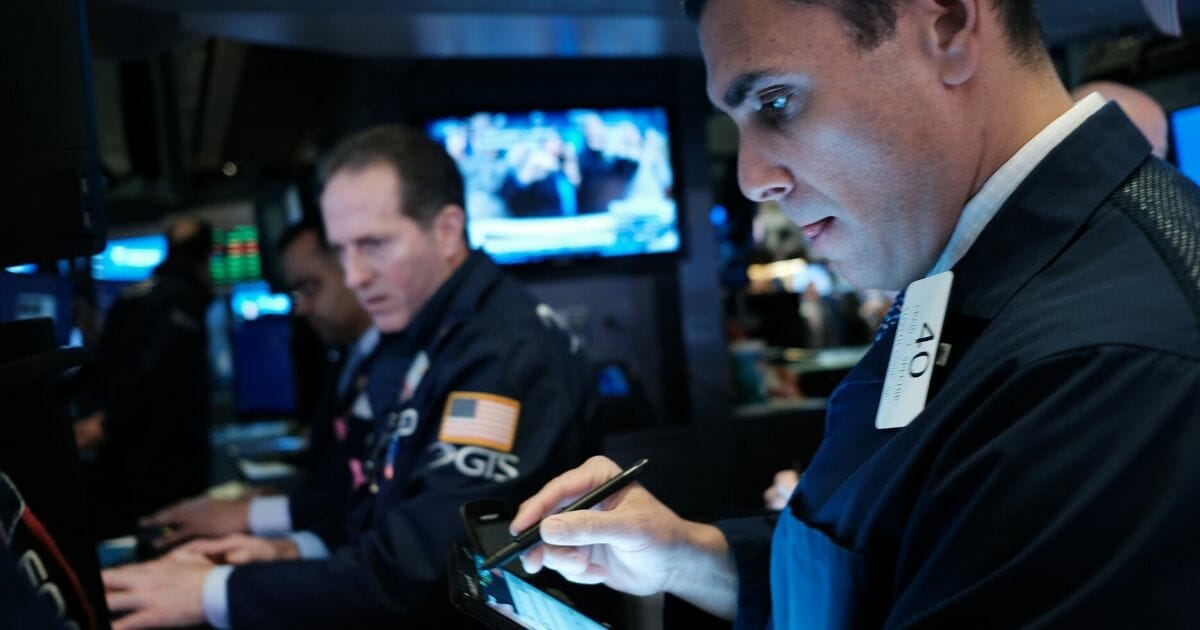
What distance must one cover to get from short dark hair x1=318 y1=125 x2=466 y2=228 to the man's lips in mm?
1071

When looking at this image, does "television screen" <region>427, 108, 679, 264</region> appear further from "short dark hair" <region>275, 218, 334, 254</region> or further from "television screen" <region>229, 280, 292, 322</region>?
"television screen" <region>229, 280, 292, 322</region>

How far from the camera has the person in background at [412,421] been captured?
1382 millimetres

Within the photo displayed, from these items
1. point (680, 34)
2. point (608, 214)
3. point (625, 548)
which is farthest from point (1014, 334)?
point (608, 214)

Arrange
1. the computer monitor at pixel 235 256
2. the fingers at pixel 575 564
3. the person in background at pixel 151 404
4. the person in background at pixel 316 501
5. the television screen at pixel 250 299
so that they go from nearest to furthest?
the fingers at pixel 575 564 < the person in background at pixel 316 501 < the person in background at pixel 151 404 < the television screen at pixel 250 299 < the computer monitor at pixel 235 256

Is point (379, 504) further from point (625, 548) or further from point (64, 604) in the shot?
point (64, 604)

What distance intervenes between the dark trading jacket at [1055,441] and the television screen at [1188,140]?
1.27 m

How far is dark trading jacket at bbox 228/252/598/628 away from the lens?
1373mm

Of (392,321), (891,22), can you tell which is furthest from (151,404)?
(891,22)

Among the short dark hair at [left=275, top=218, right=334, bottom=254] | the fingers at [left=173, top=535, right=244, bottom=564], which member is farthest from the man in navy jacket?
the short dark hair at [left=275, top=218, right=334, bottom=254]

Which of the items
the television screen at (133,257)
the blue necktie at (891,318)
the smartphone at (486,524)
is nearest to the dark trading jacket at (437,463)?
the smartphone at (486,524)

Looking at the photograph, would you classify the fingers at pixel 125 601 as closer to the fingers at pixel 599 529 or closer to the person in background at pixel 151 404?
the fingers at pixel 599 529

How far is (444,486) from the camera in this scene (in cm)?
140

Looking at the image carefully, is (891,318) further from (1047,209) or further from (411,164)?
(411,164)

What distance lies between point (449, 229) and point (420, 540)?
66 cm
